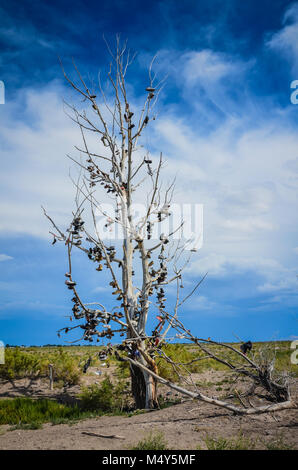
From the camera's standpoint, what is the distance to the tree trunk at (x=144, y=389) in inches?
366

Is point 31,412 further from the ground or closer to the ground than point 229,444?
closer to the ground

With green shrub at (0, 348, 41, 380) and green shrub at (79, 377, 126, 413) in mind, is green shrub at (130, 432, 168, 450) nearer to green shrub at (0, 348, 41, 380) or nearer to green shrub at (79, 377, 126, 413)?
green shrub at (79, 377, 126, 413)

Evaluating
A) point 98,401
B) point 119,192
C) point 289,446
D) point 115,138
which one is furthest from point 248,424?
point 115,138

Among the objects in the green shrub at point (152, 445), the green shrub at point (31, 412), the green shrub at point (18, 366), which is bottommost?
the green shrub at point (31, 412)

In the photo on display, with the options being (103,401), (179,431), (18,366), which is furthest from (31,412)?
(18,366)

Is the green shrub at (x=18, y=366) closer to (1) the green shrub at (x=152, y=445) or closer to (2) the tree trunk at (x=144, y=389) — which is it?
(2) the tree trunk at (x=144, y=389)

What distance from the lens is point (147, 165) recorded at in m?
10.2

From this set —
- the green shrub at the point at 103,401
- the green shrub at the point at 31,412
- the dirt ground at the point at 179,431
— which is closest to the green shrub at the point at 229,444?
the dirt ground at the point at 179,431

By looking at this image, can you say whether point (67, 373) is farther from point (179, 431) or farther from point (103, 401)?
point (179, 431)

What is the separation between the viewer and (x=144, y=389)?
973cm

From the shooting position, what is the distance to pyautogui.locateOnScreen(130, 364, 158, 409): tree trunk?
366 inches

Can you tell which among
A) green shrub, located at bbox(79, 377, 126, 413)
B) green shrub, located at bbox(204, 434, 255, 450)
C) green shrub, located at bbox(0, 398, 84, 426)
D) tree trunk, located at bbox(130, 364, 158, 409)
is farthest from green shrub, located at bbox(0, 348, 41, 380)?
green shrub, located at bbox(204, 434, 255, 450)
